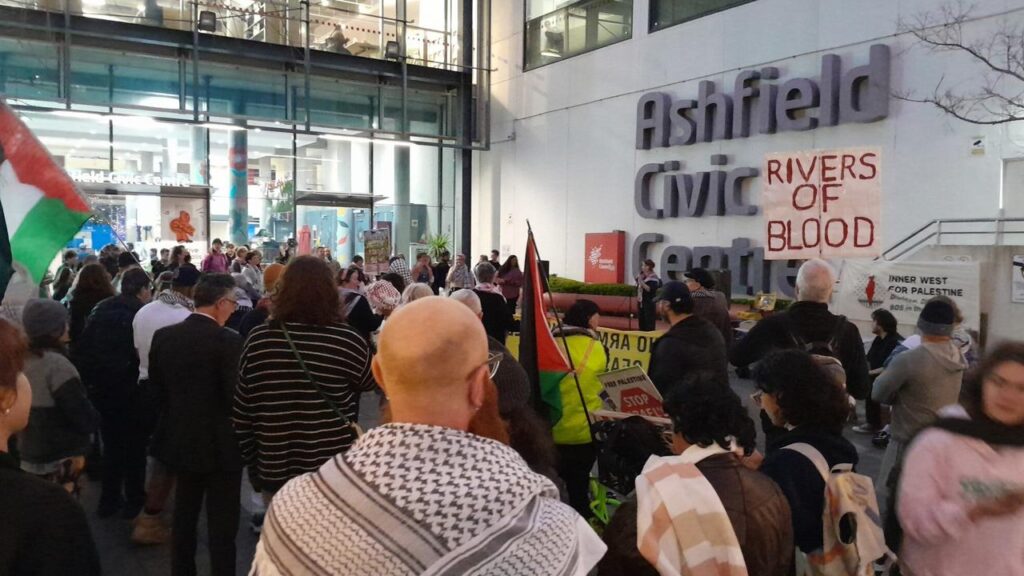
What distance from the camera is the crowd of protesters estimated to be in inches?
57.0

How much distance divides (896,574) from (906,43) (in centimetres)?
1300

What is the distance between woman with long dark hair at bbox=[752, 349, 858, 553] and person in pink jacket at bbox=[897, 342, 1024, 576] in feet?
1.02

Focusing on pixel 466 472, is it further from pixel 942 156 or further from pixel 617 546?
pixel 942 156

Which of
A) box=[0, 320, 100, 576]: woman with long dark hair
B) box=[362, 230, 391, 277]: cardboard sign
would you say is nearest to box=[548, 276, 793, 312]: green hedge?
box=[362, 230, 391, 277]: cardboard sign

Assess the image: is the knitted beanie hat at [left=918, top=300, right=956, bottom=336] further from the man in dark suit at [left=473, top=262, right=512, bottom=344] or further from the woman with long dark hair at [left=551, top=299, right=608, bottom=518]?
the man in dark suit at [left=473, top=262, right=512, bottom=344]

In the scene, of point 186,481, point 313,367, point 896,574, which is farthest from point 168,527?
point 896,574

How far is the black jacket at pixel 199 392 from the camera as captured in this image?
3896 millimetres

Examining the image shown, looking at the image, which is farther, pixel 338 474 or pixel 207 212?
pixel 207 212

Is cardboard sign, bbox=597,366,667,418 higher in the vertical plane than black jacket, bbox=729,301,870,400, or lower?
lower

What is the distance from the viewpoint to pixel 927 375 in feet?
14.6

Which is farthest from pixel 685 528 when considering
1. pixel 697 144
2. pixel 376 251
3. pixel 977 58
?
pixel 697 144

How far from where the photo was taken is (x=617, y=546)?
2371 millimetres

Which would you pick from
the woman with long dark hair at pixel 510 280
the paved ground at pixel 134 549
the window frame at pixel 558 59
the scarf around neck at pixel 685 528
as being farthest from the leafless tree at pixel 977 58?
the scarf around neck at pixel 685 528

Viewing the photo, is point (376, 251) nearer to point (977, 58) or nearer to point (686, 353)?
point (977, 58)
